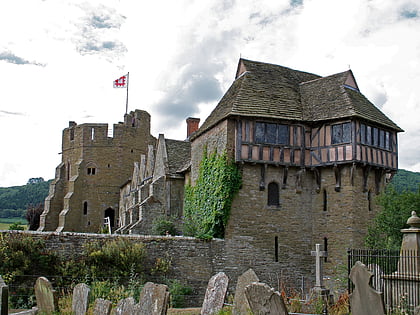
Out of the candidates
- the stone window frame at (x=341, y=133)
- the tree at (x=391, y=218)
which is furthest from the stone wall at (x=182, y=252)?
the stone window frame at (x=341, y=133)

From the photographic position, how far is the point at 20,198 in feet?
323

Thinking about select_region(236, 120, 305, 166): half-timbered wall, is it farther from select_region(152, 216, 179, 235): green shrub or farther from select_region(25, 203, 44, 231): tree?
select_region(25, 203, 44, 231): tree

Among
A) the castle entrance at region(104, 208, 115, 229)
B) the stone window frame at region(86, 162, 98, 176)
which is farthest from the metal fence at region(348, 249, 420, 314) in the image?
the stone window frame at region(86, 162, 98, 176)

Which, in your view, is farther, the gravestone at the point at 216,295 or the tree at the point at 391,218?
the tree at the point at 391,218

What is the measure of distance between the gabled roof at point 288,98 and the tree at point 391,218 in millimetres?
4226

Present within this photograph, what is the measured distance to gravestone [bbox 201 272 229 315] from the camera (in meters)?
11.8

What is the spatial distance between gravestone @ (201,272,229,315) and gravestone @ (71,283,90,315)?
3130mm

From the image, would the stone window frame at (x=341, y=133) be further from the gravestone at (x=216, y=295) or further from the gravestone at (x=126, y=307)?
the gravestone at (x=126, y=307)

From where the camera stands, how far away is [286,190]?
2523 cm

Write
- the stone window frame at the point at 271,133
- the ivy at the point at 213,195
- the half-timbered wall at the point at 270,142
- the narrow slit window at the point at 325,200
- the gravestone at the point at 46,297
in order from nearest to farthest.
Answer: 1. the gravestone at the point at 46,297
2. the ivy at the point at 213,195
3. the half-timbered wall at the point at 270,142
4. the stone window frame at the point at 271,133
5. the narrow slit window at the point at 325,200

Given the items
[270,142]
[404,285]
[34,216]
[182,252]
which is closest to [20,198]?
[34,216]

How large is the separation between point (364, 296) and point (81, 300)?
23.8ft

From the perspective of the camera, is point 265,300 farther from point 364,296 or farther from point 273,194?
point 273,194

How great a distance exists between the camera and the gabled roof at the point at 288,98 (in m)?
24.9
